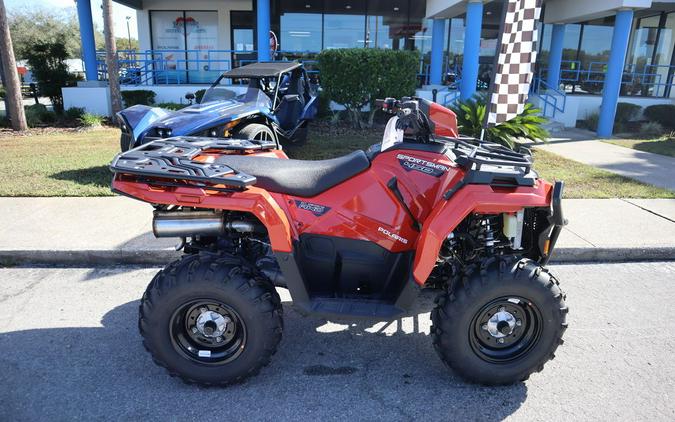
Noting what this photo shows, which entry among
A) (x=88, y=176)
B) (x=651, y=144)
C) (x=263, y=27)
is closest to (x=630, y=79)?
(x=651, y=144)

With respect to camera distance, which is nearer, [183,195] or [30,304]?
[183,195]

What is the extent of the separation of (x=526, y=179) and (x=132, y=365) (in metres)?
2.68

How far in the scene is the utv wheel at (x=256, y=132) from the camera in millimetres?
7477

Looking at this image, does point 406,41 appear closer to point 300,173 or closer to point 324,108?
point 324,108

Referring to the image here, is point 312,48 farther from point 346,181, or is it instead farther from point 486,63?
point 346,181

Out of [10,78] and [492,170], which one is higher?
[10,78]

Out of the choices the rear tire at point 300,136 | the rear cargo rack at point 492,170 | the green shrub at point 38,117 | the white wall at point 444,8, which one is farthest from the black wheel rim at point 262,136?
the green shrub at point 38,117

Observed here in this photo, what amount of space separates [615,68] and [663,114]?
3.68 meters

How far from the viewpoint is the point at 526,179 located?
2877mm

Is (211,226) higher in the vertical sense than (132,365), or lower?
higher

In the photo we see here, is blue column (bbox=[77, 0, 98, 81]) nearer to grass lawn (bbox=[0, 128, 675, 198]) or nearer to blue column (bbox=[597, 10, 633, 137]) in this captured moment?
grass lawn (bbox=[0, 128, 675, 198])

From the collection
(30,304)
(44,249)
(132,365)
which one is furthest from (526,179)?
(44,249)

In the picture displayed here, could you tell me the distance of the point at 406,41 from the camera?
1886 cm

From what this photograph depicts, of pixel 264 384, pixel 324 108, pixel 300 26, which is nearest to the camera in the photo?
pixel 264 384
